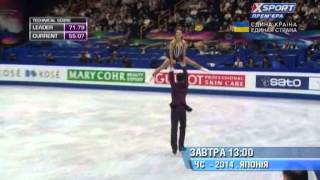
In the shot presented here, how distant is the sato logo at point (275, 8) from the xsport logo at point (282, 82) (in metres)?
5.45

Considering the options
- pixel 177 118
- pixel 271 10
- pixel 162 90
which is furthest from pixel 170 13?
pixel 177 118

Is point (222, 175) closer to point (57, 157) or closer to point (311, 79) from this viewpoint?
point (57, 157)

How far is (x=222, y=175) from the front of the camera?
19.1 feet

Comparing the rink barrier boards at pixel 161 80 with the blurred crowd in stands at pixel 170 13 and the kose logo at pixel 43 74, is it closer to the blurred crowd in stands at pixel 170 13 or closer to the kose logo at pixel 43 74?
the kose logo at pixel 43 74

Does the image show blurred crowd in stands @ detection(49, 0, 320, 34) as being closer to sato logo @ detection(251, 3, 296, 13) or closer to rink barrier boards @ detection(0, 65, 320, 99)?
sato logo @ detection(251, 3, 296, 13)

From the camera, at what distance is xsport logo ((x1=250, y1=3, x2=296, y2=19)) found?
68.3ft

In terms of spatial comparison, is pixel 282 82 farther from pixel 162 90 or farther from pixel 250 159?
pixel 250 159

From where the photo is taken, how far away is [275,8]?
68.6 feet

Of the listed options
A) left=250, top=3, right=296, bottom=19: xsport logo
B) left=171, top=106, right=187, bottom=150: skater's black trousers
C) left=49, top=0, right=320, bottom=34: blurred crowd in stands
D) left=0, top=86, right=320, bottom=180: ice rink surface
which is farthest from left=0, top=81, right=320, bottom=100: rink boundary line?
left=171, top=106, right=187, bottom=150: skater's black trousers

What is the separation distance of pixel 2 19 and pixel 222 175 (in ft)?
73.4

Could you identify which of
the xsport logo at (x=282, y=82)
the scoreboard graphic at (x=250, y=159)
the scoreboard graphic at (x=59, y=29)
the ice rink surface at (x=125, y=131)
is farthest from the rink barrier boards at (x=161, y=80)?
the scoreboard graphic at (x=250, y=159)

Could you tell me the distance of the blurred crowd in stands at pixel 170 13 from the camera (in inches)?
818

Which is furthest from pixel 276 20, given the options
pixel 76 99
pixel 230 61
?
pixel 76 99

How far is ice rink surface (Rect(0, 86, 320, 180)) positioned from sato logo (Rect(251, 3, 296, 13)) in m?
6.35
